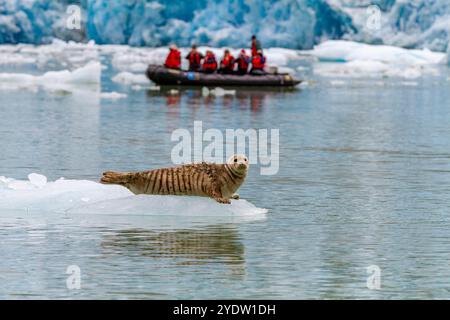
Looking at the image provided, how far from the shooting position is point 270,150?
1611 centimetres

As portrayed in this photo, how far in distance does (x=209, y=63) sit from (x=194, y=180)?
70.6 feet

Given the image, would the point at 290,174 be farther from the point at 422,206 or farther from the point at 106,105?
the point at 106,105

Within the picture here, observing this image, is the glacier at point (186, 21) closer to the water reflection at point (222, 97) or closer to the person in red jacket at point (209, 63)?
the water reflection at point (222, 97)

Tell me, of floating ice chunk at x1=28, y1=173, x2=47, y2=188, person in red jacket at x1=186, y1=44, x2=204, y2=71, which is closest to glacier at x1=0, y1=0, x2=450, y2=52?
person in red jacket at x1=186, y1=44, x2=204, y2=71

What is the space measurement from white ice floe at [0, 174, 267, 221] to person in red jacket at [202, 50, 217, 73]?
20.5 m

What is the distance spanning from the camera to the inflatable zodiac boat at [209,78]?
1221 inches

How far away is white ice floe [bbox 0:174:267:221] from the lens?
31.1 feet

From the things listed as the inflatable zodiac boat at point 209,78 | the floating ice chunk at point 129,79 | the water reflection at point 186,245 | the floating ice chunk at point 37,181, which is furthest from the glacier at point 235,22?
the water reflection at point 186,245

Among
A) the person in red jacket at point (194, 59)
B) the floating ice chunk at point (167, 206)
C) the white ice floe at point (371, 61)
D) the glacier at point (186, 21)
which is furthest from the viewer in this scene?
the glacier at point (186, 21)

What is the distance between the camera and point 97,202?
31.9ft

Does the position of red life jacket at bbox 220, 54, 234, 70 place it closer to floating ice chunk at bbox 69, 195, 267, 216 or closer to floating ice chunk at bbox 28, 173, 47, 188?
floating ice chunk at bbox 28, 173, 47, 188

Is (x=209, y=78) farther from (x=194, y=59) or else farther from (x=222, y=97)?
(x=222, y=97)

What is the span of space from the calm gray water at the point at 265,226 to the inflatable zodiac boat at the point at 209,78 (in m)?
9.79

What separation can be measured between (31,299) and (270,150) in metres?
9.46
